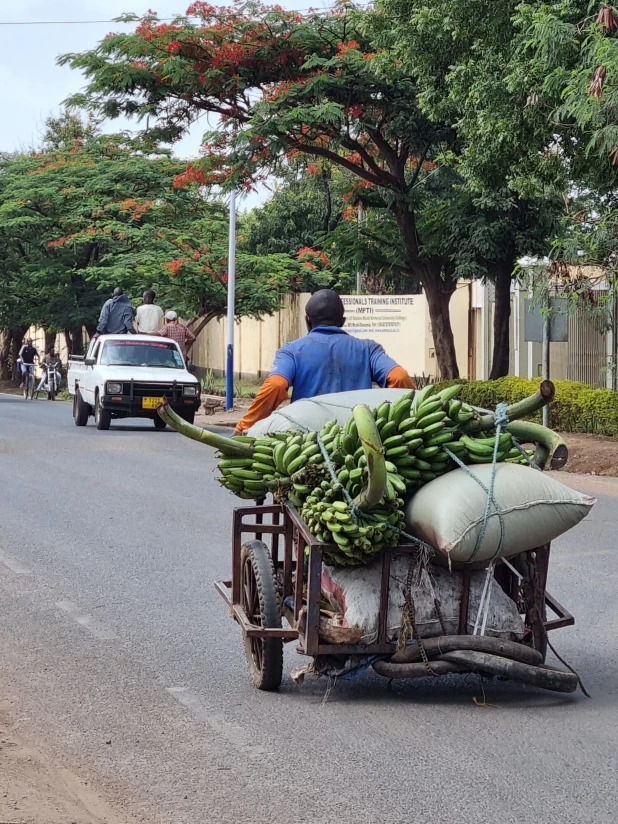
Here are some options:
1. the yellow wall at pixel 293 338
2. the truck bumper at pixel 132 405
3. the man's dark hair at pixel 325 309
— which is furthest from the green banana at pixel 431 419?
the yellow wall at pixel 293 338

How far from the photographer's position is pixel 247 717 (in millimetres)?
5523

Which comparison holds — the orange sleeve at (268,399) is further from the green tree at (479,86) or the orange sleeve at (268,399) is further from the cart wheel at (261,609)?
the green tree at (479,86)

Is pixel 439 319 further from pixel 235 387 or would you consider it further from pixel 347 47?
pixel 235 387

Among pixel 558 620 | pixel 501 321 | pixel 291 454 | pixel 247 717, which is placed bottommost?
pixel 247 717

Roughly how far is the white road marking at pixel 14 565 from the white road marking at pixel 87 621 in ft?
3.63

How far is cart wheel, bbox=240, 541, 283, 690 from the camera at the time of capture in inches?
228

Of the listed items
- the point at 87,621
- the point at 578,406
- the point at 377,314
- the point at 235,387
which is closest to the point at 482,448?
the point at 87,621

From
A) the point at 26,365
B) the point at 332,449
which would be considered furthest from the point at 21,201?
the point at 332,449

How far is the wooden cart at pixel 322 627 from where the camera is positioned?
5.28 meters

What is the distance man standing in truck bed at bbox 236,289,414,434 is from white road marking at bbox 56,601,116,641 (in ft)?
5.29

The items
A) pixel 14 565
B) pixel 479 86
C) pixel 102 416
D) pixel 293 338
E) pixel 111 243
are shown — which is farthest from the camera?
pixel 293 338

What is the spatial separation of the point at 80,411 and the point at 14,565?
14.1 m

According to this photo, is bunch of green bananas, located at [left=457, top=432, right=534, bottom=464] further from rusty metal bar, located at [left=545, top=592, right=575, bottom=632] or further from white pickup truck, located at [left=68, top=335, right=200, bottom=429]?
white pickup truck, located at [left=68, top=335, right=200, bottom=429]

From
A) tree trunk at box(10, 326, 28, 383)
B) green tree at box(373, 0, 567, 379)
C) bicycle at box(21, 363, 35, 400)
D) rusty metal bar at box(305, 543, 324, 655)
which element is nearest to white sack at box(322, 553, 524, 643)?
rusty metal bar at box(305, 543, 324, 655)
